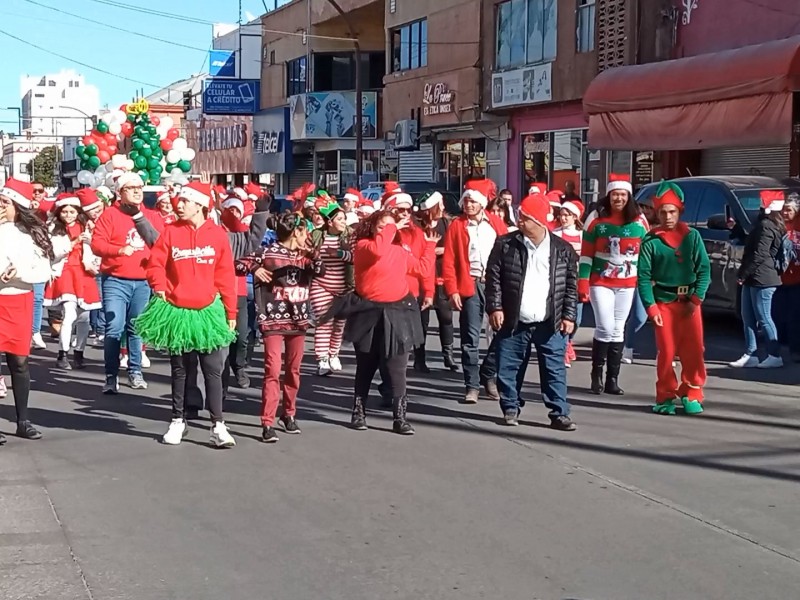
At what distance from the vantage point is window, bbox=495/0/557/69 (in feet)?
91.9

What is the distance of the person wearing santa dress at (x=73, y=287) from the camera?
12.2 metres

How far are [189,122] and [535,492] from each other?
62.0 m

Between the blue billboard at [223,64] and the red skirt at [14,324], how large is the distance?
50102 mm

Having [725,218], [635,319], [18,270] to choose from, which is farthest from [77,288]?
[725,218]

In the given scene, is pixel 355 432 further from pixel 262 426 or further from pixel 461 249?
pixel 461 249

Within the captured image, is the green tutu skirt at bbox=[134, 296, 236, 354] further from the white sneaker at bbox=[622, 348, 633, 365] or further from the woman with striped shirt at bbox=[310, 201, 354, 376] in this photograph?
the white sneaker at bbox=[622, 348, 633, 365]

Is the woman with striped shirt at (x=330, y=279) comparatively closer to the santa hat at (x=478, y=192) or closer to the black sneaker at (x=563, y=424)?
the santa hat at (x=478, y=192)

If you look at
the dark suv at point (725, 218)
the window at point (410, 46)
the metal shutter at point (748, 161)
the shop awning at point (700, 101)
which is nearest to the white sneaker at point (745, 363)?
the dark suv at point (725, 218)

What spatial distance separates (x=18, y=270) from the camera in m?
8.10

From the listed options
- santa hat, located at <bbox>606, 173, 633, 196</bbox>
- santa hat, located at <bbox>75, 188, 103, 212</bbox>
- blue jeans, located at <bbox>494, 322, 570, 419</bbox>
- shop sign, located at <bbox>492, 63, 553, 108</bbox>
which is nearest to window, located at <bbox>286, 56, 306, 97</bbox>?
shop sign, located at <bbox>492, 63, 553, 108</bbox>

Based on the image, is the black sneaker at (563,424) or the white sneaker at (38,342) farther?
the white sneaker at (38,342)

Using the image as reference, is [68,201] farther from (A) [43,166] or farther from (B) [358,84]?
(A) [43,166]

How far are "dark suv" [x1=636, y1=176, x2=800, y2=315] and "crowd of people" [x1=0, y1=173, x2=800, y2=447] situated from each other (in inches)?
76.8

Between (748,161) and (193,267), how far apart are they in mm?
17038
